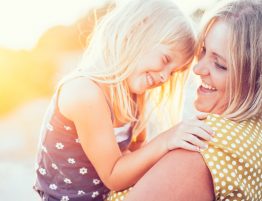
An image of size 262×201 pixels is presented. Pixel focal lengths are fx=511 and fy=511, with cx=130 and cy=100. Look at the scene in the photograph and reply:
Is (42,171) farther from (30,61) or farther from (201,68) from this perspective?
(30,61)

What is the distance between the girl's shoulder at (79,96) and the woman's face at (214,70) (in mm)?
360

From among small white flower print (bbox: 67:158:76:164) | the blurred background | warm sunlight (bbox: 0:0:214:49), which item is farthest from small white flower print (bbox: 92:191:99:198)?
warm sunlight (bbox: 0:0:214:49)

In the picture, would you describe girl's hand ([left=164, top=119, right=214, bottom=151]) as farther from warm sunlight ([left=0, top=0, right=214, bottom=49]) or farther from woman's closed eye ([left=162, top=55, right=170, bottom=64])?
warm sunlight ([left=0, top=0, right=214, bottom=49])

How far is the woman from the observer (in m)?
1.41

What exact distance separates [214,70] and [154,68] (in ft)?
0.96

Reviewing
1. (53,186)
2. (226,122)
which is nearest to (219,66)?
(226,122)

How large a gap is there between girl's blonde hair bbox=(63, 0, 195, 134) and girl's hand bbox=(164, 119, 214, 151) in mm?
423

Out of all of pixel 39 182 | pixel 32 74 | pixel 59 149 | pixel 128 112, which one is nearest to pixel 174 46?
pixel 128 112

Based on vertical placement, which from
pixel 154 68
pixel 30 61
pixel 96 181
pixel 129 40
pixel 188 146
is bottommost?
pixel 30 61

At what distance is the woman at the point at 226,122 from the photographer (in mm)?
1413

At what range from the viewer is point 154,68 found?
6.45 feet

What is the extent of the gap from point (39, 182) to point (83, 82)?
1.58ft

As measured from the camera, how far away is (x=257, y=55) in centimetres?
170

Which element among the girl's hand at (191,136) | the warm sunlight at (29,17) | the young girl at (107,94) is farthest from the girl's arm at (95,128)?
the warm sunlight at (29,17)
